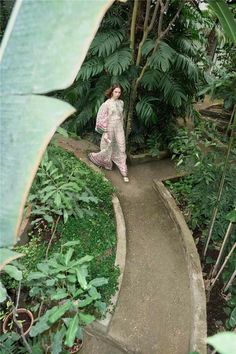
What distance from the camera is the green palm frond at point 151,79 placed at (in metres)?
4.23

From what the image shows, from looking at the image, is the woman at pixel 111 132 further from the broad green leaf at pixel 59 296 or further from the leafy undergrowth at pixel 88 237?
the broad green leaf at pixel 59 296

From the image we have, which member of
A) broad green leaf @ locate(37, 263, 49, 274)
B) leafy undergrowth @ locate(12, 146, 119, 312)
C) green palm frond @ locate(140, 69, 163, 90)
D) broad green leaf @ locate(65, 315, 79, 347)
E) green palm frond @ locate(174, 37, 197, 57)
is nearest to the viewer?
Result: broad green leaf @ locate(65, 315, 79, 347)

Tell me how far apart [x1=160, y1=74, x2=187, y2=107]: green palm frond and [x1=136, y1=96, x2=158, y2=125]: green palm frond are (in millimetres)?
202

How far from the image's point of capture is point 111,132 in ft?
13.1

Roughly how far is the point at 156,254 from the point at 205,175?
901mm

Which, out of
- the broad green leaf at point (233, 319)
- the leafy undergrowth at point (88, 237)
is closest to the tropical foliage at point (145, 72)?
the leafy undergrowth at point (88, 237)

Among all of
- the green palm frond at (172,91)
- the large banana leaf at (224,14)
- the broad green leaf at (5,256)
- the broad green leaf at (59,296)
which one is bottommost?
the broad green leaf at (59,296)

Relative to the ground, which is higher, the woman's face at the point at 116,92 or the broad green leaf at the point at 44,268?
the woman's face at the point at 116,92

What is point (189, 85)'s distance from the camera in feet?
15.0

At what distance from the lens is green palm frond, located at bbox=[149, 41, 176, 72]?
396cm

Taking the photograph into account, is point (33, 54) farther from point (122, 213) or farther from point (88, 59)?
point (88, 59)

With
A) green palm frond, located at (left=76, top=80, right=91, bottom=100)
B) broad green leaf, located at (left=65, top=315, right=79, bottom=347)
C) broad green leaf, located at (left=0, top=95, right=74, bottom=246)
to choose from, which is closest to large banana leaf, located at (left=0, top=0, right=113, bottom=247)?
broad green leaf, located at (left=0, top=95, right=74, bottom=246)

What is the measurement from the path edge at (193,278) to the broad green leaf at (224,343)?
1.94m

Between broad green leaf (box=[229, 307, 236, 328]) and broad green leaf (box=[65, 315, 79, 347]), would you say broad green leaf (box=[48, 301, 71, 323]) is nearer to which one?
broad green leaf (box=[65, 315, 79, 347])
